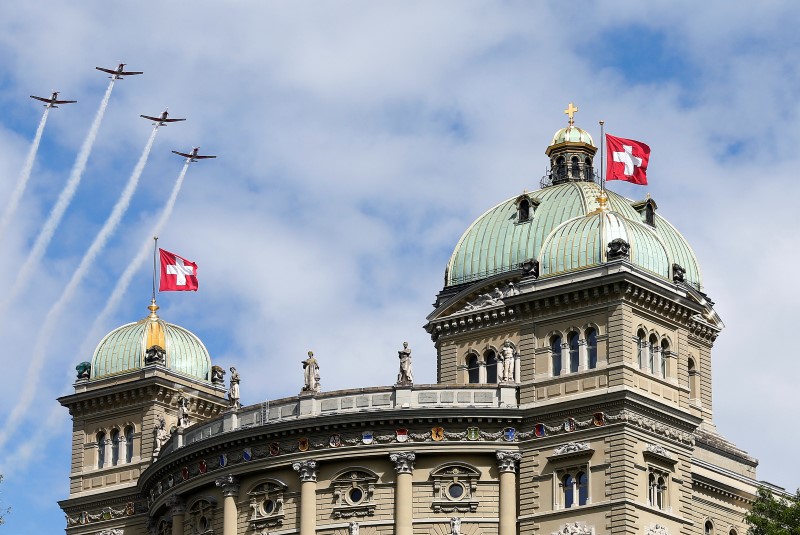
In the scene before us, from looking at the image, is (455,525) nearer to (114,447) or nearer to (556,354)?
(556,354)

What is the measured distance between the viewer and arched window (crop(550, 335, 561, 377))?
12319 centimetres

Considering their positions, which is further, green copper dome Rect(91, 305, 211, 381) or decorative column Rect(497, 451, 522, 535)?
green copper dome Rect(91, 305, 211, 381)

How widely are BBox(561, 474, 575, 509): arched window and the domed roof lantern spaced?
30.8 m

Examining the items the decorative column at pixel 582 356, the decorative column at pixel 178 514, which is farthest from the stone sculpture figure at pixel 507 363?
the decorative column at pixel 178 514

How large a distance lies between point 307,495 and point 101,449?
888 inches

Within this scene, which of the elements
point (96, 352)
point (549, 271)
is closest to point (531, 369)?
point (549, 271)

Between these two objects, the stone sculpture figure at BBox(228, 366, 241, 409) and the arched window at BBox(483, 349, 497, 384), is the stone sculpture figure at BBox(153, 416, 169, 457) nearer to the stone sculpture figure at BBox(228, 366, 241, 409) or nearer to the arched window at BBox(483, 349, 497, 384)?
the stone sculpture figure at BBox(228, 366, 241, 409)

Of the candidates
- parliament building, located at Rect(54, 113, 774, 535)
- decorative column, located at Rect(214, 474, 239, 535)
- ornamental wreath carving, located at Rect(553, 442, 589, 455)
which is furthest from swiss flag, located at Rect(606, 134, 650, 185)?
decorative column, located at Rect(214, 474, 239, 535)

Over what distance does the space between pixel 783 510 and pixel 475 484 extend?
16.3 meters

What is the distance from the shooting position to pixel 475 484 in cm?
12256

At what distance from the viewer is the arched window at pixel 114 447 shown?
464 ft

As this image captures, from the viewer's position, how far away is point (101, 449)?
142 metres

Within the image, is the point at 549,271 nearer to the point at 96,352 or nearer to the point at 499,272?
the point at 499,272

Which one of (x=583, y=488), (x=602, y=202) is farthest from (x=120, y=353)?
→ (x=583, y=488)
